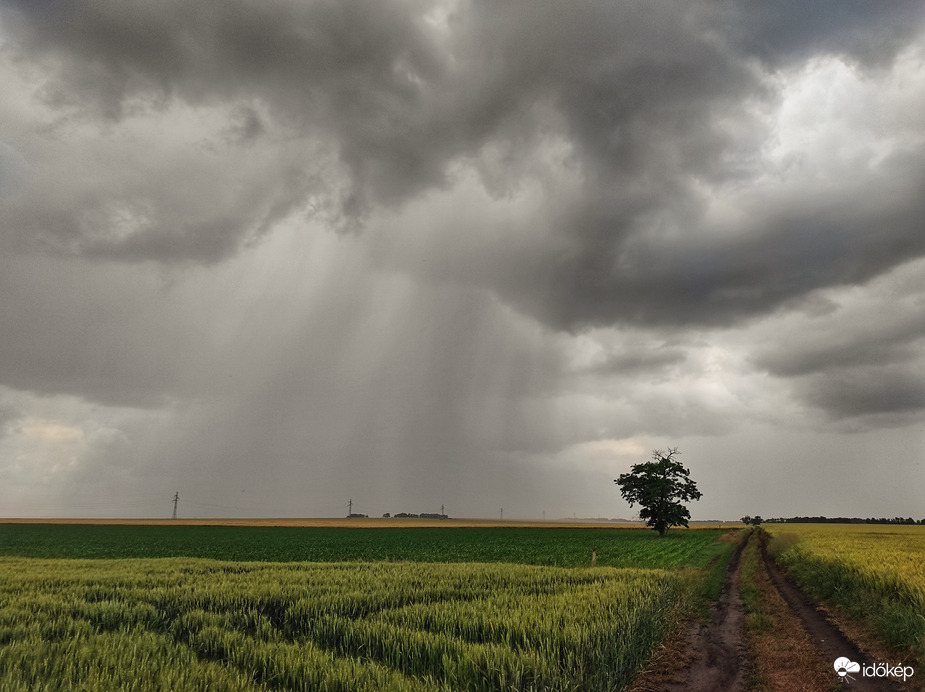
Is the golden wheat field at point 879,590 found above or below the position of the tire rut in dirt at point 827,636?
above

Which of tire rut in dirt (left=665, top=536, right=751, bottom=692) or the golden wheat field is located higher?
the golden wheat field

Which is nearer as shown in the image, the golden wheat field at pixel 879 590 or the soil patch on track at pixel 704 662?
the soil patch on track at pixel 704 662

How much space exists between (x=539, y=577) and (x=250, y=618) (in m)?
9.96

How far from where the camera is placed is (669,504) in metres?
73.5

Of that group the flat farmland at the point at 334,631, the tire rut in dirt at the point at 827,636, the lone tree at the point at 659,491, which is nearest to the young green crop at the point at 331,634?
the flat farmland at the point at 334,631

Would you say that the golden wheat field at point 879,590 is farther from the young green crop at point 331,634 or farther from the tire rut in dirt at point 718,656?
the young green crop at point 331,634

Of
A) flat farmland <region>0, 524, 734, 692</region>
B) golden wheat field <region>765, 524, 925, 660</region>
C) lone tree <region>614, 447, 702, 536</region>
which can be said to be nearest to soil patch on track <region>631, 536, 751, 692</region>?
flat farmland <region>0, 524, 734, 692</region>

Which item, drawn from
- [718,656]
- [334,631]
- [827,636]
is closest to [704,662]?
[718,656]

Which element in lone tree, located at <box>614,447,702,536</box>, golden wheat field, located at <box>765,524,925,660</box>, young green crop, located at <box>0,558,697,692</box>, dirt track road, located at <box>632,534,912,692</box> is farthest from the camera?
lone tree, located at <box>614,447,702,536</box>

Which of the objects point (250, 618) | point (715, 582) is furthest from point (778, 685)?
point (715, 582)

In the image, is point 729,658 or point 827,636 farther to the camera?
point 827,636

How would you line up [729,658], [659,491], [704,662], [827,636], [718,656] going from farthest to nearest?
[659,491], [827,636], [718,656], [729,658], [704,662]

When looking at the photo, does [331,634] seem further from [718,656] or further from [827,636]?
[827,636]

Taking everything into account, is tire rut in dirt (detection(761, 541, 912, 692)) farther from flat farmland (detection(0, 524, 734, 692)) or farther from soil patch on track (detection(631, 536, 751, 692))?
flat farmland (detection(0, 524, 734, 692))
